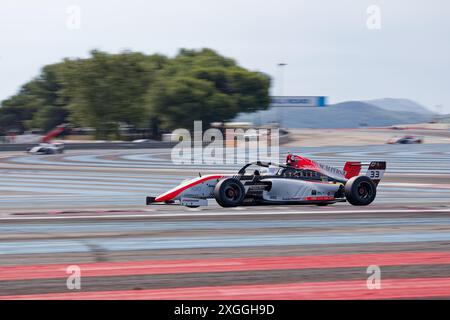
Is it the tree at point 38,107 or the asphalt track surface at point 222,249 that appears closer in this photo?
the asphalt track surface at point 222,249

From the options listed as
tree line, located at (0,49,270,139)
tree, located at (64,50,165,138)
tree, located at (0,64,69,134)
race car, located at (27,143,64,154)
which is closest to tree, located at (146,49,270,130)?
tree line, located at (0,49,270,139)

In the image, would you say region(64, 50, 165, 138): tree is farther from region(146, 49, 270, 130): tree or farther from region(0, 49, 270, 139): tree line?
region(146, 49, 270, 130): tree

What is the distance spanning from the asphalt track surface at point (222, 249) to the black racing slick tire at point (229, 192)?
21cm

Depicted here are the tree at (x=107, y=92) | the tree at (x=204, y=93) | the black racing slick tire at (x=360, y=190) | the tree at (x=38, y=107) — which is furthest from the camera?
the tree at (x=38, y=107)

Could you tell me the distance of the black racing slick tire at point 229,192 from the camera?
15.2 m

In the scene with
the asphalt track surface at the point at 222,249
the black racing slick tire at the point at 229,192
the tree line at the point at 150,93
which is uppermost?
the tree line at the point at 150,93

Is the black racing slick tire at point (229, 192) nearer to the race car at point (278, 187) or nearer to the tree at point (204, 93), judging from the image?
the race car at point (278, 187)

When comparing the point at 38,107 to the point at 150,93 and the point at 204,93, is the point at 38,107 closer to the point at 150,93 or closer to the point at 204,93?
the point at 150,93

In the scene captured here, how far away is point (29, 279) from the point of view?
27.1 ft

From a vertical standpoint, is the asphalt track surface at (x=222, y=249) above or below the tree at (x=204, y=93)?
below

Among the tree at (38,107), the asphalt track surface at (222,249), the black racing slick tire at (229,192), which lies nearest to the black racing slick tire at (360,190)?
the asphalt track surface at (222,249)

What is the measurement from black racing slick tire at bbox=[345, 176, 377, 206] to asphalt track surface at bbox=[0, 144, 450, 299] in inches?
12.5
